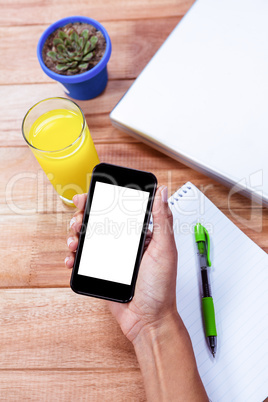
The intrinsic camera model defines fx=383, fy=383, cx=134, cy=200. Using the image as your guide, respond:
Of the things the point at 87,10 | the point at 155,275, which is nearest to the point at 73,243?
the point at 155,275

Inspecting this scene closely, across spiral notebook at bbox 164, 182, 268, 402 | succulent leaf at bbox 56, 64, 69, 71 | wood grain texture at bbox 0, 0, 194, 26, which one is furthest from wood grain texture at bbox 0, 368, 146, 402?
wood grain texture at bbox 0, 0, 194, 26

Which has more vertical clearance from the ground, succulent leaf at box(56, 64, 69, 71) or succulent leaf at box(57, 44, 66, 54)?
succulent leaf at box(57, 44, 66, 54)

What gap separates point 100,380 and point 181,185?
1.35ft

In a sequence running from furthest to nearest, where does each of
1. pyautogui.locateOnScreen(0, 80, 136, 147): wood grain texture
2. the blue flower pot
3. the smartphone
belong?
pyautogui.locateOnScreen(0, 80, 136, 147): wood grain texture < the blue flower pot < the smartphone

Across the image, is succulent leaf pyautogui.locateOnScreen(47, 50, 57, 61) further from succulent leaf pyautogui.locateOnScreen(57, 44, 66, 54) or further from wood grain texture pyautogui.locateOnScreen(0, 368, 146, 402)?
wood grain texture pyautogui.locateOnScreen(0, 368, 146, 402)

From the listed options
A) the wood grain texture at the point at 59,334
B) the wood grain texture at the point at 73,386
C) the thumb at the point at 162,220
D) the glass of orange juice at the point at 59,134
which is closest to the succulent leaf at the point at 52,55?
the glass of orange juice at the point at 59,134

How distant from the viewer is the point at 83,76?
0.75m

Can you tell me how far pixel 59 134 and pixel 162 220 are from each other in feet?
0.85

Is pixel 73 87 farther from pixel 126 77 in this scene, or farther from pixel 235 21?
pixel 235 21

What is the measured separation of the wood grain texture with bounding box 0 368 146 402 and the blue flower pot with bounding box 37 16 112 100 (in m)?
0.56

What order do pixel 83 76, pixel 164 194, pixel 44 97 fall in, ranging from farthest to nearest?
1. pixel 44 97
2. pixel 83 76
3. pixel 164 194

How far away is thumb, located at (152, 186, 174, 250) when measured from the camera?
2.15 ft

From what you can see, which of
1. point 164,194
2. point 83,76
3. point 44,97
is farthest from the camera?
point 44,97

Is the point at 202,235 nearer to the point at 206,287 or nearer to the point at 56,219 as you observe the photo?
the point at 206,287
